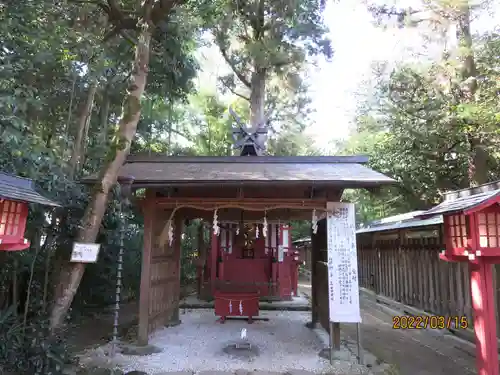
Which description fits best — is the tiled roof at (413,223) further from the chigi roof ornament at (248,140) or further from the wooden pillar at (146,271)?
the wooden pillar at (146,271)

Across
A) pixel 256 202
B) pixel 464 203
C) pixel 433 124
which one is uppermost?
pixel 433 124

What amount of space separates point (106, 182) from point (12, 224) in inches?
80.0

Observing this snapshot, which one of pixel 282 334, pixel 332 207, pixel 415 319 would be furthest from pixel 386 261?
pixel 332 207

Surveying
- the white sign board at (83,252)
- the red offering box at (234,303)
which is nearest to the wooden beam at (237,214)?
the red offering box at (234,303)

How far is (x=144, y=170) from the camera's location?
7.51 m

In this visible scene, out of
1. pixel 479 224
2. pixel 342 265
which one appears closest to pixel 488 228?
pixel 479 224

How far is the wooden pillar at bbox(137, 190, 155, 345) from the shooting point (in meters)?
7.14

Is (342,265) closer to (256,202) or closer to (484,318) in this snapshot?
(256,202)

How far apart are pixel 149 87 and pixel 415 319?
10.4m

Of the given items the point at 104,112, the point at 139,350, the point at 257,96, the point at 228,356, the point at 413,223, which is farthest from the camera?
the point at 257,96

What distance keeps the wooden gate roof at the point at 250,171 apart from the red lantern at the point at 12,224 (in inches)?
80.4

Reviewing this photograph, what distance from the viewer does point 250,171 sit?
288 inches

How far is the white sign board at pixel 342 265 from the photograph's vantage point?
260 inches

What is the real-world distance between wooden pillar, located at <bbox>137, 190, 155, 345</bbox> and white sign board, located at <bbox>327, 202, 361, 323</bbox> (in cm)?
356
